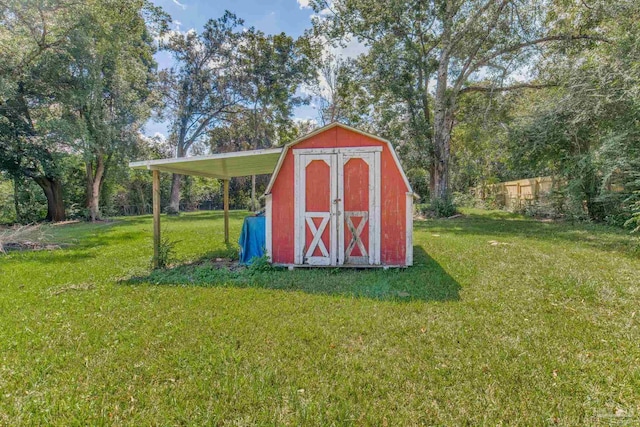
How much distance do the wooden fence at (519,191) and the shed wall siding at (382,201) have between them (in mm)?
10289

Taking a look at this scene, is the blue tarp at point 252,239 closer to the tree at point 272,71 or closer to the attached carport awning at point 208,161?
the attached carport awning at point 208,161

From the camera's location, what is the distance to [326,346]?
276 centimetres

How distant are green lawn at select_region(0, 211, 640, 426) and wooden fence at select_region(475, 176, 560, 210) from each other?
9.13m

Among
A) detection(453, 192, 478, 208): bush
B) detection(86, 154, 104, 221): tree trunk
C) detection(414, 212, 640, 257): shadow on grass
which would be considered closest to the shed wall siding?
detection(414, 212, 640, 257): shadow on grass

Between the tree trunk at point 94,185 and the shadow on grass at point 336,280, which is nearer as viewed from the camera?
the shadow on grass at point 336,280

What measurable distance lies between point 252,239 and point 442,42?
12620 mm

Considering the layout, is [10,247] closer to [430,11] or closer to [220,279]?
[220,279]

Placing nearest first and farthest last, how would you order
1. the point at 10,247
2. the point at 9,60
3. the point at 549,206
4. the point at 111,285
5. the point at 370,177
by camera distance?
1. the point at 111,285
2. the point at 370,177
3. the point at 10,247
4. the point at 9,60
5. the point at 549,206

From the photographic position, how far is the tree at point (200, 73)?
20812 mm

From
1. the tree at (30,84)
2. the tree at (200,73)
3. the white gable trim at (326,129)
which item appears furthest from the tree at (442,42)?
the tree at (30,84)

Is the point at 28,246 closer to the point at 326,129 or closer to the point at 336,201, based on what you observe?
the point at 336,201

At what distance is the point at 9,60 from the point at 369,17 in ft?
47.6

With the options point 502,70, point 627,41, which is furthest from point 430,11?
point 627,41

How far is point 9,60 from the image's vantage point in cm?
1133
